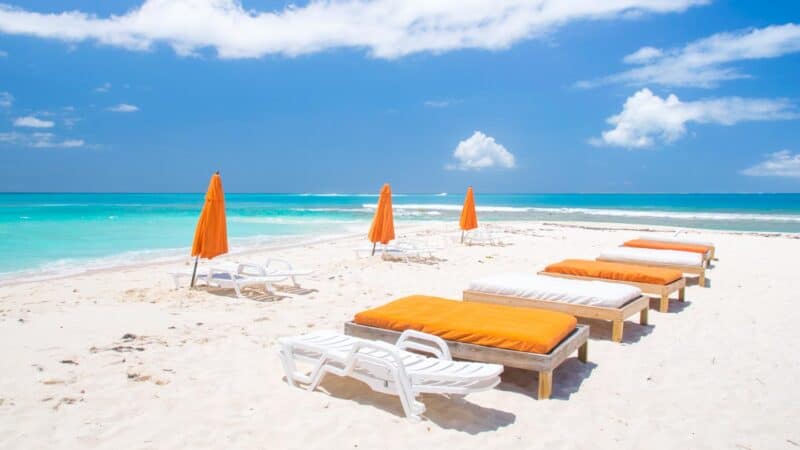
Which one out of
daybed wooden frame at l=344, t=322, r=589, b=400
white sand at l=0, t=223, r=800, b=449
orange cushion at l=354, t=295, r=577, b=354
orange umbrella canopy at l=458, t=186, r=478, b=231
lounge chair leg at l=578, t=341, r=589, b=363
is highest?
orange umbrella canopy at l=458, t=186, r=478, b=231

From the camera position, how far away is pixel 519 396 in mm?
3842

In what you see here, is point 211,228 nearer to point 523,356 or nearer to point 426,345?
point 426,345

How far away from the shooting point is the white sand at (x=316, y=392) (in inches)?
124

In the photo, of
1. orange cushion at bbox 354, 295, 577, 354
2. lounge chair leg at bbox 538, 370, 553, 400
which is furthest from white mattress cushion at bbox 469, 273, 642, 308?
lounge chair leg at bbox 538, 370, 553, 400

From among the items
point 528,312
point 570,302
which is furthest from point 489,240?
point 528,312

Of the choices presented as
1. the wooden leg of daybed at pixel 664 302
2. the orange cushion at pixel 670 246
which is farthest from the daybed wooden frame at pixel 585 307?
the orange cushion at pixel 670 246

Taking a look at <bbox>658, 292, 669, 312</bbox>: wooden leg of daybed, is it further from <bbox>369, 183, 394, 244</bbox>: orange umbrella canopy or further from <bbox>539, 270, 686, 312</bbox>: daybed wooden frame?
<bbox>369, 183, 394, 244</bbox>: orange umbrella canopy

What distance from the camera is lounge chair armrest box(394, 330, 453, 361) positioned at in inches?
149

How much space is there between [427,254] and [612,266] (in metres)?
5.10

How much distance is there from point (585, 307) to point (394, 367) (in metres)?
2.66

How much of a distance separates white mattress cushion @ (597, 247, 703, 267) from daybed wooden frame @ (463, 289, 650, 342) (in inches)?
120

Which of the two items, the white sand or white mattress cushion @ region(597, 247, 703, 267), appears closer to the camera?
the white sand

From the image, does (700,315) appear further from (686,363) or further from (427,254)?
(427,254)

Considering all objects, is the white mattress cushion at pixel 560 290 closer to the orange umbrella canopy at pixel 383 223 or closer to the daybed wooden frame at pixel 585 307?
the daybed wooden frame at pixel 585 307
